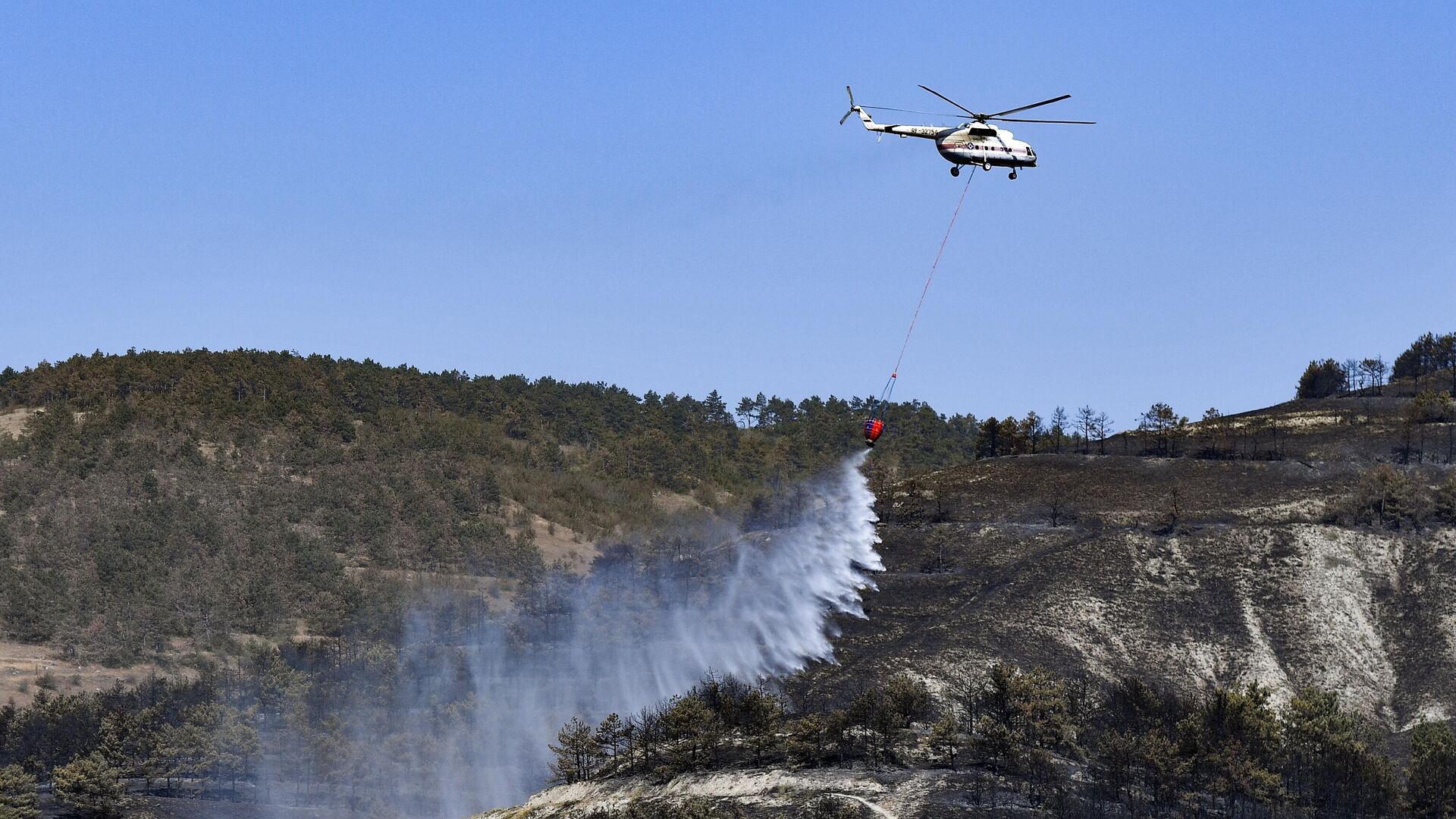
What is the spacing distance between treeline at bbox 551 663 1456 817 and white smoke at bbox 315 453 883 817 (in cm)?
2879

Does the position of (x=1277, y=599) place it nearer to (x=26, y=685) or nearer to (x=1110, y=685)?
(x=1110, y=685)

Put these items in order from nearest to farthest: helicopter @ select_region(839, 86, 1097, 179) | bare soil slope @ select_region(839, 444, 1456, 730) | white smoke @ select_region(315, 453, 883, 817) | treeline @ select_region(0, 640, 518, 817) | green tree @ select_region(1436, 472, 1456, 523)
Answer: helicopter @ select_region(839, 86, 1097, 179) → treeline @ select_region(0, 640, 518, 817) → bare soil slope @ select_region(839, 444, 1456, 730) → white smoke @ select_region(315, 453, 883, 817) → green tree @ select_region(1436, 472, 1456, 523)

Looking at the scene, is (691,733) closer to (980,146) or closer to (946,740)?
(946,740)

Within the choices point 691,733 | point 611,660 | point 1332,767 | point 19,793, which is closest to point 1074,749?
point 1332,767

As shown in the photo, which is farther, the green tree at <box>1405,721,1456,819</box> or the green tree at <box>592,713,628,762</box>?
the green tree at <box>592,713,628,762</box>

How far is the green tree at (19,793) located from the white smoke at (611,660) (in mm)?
34738

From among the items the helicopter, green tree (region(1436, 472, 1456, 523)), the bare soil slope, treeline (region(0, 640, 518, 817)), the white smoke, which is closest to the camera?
the helicopter

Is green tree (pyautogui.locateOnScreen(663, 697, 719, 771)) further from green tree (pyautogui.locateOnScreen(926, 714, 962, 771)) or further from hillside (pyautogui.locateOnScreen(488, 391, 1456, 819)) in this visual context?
green tree (pyautogui.locateOnScreen(926, 714, 962, 771))

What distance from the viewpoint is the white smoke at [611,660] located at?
162m

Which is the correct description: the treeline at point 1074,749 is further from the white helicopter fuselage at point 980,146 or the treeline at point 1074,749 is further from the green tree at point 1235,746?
the white helicopter fuselage at point 980,146

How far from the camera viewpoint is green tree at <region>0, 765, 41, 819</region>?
135 m

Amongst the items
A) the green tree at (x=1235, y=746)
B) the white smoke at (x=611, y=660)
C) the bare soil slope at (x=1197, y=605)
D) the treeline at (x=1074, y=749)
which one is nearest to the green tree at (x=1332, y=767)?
the treeline at (x=1074, y=749)

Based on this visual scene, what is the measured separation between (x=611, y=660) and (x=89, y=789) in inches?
2147

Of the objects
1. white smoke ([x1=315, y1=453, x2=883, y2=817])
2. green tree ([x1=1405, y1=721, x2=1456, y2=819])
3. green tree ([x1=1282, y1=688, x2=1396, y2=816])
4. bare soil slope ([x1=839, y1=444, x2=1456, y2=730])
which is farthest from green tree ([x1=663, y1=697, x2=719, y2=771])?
green tree ([x1=1405, y1=721, x2=1456, y2=819])
